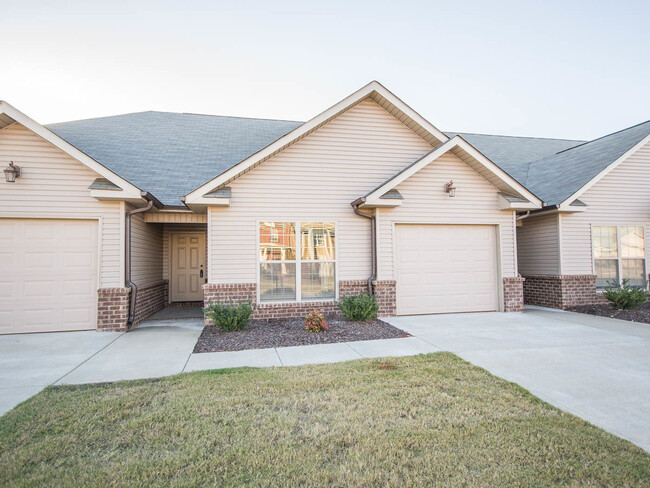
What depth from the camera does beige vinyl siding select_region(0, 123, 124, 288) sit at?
743 centimetres

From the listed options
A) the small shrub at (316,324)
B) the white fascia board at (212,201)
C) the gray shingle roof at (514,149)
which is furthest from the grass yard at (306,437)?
the gray shingle roof at (514,149)

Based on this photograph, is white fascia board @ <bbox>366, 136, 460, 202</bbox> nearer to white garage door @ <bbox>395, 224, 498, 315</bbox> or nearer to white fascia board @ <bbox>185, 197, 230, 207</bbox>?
white garage door @ <bbox>395, 224, 498, 315</bbox>

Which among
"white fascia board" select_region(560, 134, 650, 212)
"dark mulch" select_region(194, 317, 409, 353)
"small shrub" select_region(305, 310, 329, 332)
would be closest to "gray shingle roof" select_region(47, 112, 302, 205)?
"dark mulch" select_region(194, 317, 409, 353)

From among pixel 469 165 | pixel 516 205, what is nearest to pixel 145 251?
pixel 469 165

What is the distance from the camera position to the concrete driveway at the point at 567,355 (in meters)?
3.66

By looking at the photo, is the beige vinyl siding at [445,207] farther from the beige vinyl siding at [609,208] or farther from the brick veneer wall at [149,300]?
the brick veneer wall at [149,300]

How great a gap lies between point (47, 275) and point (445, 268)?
9.47m

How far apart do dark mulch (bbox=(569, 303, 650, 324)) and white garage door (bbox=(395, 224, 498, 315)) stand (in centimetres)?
263

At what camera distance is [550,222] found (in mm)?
10609

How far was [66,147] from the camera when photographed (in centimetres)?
731

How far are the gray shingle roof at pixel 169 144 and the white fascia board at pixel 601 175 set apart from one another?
9.56 meters

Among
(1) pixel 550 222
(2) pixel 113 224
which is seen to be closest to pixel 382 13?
(1) pixel 550 222

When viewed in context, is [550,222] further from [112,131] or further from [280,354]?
[112,131]

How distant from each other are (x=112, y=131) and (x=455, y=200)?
1173 centimetres
